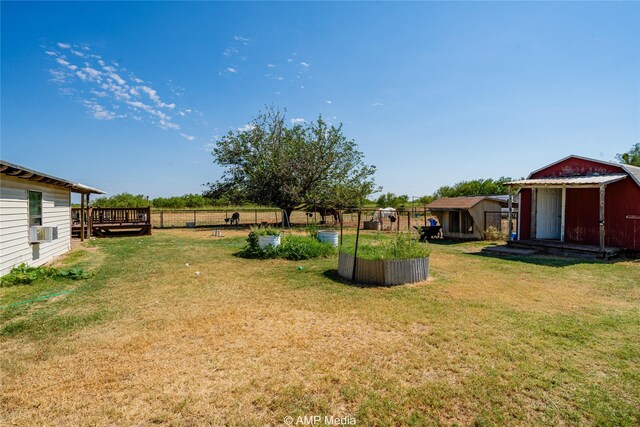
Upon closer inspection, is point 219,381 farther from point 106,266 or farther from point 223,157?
point 223,157

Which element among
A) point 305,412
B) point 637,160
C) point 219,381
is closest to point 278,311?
A: point 219,381

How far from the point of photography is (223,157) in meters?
25.6

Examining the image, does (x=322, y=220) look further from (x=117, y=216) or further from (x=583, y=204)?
(x=583, y=204)

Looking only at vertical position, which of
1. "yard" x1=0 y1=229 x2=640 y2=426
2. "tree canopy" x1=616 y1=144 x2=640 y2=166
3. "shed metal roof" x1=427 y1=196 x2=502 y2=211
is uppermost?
"tree canopy" x1=616 y1=144 x2=640 y2=166

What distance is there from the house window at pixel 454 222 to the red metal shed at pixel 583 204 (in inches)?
114

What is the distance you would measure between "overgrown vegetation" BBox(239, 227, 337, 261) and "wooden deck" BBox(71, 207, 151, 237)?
33.6ft

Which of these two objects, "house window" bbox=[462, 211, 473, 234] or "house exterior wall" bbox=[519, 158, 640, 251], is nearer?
"house exterior wall" bbox=[519, 158, 640, 251]

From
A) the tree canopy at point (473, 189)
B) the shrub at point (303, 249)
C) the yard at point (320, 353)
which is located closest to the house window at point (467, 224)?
the shrub at point (303, 249)

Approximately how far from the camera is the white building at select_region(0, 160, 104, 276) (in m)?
7.09

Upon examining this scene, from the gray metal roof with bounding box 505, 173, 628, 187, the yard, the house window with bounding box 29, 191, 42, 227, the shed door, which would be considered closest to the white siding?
the house window with bounding box 29, 191, 42, 227

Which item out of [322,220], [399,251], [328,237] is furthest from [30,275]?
[322,220]

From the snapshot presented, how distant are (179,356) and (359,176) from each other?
2292cm

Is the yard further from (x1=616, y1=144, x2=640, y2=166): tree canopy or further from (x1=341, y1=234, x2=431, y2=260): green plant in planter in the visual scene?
(x1=616, y1=144, x2=640, y2=166): tree canopy

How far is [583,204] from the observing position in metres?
12.2
